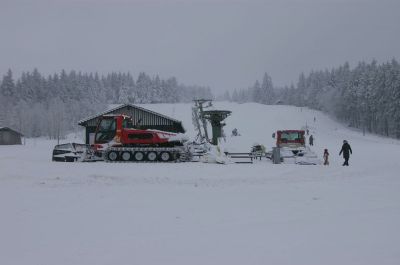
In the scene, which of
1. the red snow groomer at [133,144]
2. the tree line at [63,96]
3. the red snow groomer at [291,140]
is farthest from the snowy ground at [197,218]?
the tree line at [63,96]

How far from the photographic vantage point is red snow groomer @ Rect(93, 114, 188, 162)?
2286 cm

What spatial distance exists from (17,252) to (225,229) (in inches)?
149

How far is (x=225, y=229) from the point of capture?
779 centimetres

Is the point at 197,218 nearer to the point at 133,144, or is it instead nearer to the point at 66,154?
the point at 133,144

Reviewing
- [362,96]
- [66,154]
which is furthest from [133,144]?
[362,96]

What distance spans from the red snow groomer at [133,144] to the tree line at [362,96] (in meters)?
59.9

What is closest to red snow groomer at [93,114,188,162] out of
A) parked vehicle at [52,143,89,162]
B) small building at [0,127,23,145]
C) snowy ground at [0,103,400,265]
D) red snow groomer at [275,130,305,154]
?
parked vehicle at [52,143,89,162]

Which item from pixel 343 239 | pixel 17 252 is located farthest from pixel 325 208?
pixel 17 252

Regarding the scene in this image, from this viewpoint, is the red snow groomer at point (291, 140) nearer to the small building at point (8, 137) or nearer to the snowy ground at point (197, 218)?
the snowy ground at point (197, 218)

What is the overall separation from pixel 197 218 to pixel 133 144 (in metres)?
15.2

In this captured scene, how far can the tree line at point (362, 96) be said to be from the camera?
73875mm

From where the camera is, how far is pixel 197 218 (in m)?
8.65

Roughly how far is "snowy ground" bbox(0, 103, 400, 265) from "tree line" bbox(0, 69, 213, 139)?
60.4 meters

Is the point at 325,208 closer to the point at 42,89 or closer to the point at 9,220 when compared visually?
the point at 9,220
